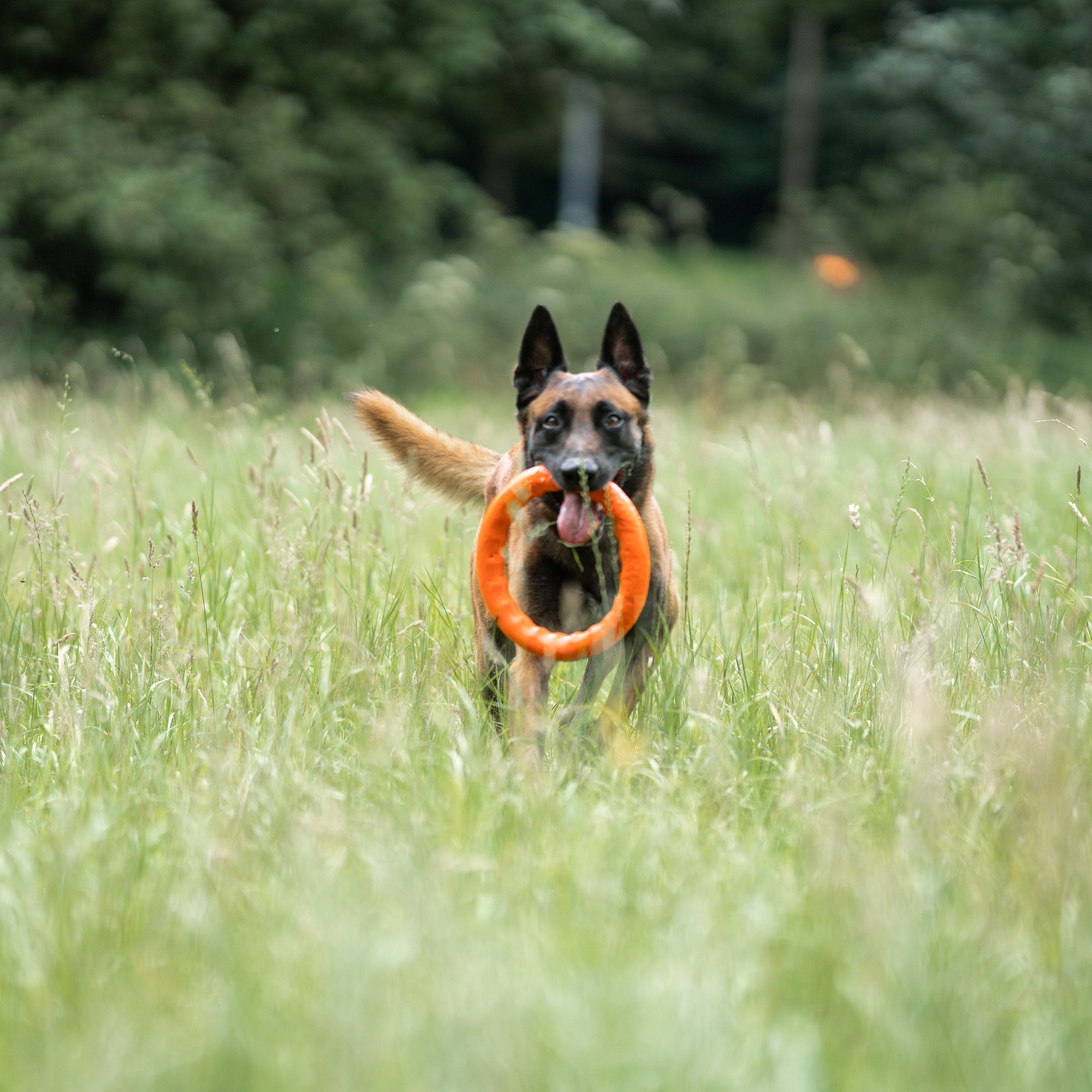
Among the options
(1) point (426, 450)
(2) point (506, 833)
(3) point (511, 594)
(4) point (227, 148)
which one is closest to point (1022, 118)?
(4) point (227, 148)

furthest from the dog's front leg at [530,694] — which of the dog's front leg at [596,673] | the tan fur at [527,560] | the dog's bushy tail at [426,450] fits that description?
the dog's bushy tail at [426,450]

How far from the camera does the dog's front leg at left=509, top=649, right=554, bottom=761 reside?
2977 millimetres

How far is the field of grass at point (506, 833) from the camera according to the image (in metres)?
1.72

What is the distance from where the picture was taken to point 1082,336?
16.8m

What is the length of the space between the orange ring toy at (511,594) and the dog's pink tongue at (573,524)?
0.21ft

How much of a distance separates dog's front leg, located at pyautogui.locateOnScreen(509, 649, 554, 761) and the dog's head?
0.37 m

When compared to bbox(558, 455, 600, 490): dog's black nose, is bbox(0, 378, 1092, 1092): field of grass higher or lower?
lower

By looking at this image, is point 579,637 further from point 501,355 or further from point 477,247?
point 477,247

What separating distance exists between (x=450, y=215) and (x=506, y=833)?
23.8 meters

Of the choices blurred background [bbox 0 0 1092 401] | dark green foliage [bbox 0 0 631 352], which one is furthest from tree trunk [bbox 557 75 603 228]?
dark green foliage [bbox 0 0 631 352]

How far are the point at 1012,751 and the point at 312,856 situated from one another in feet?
4.66

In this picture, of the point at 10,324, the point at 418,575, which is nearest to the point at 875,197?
the point at 10,324

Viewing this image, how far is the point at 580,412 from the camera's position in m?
3.71

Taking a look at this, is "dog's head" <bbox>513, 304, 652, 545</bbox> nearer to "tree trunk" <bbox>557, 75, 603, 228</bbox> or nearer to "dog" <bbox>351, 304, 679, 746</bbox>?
"dog" <bbox>351, 304, 679, 746</bbox>
